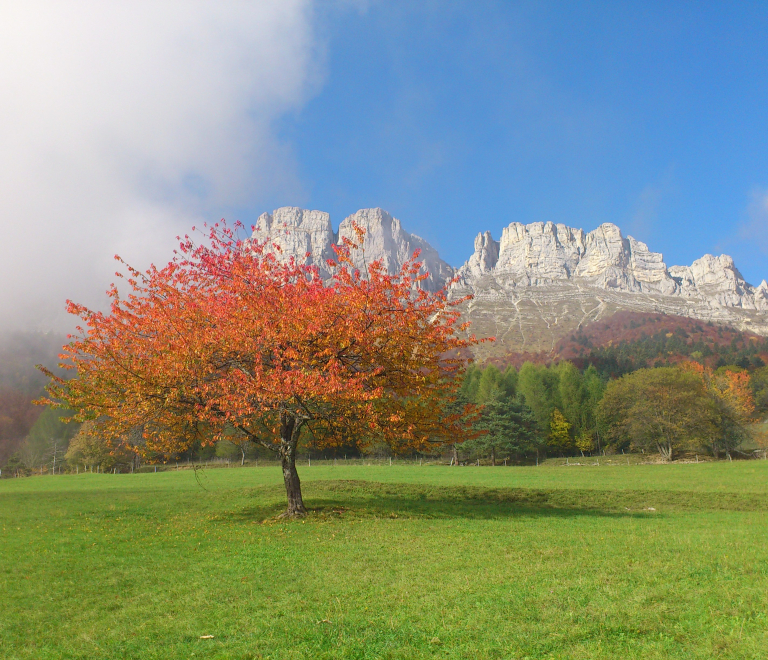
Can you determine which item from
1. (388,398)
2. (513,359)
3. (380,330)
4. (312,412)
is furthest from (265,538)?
(513,359)

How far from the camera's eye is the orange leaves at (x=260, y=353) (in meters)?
16.9

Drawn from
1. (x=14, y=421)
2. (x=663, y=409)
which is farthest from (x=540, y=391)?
(x=14, y=421)

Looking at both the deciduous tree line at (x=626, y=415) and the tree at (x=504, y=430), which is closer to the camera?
the deciduous tree line at (x=626, y=415)

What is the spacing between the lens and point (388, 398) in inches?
742

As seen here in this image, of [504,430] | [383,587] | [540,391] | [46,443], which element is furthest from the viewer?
[540,391]

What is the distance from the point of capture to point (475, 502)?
85.5 feet

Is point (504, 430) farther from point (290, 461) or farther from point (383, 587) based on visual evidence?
point (383, 587)

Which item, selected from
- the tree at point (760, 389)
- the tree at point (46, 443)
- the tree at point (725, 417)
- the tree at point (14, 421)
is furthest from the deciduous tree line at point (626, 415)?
the tree at point (14, 421)

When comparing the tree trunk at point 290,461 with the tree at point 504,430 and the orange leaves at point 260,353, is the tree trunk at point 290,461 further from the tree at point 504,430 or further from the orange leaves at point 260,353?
the tree at point 504,430

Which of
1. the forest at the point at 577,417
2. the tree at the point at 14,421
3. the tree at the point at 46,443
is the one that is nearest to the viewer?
the forest at the point at 577,417

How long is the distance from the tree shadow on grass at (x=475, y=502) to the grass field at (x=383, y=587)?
3.44 ft

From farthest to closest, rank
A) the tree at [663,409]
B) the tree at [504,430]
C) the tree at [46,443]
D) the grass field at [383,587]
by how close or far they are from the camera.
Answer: the tree at [46,443], the tree at [504,430], the tree at [663,409], the grass field at [383,587]

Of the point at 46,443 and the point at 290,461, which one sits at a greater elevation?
the point at 46,443

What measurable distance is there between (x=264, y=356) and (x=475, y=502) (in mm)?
14570
